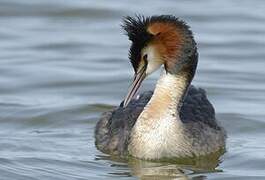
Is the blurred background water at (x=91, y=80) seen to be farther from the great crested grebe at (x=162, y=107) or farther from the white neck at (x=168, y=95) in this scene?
the white neck at (x=168, y=95)

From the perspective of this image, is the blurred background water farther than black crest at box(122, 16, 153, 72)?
Yes

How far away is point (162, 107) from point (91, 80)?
156 inches

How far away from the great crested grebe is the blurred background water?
218 millimetres

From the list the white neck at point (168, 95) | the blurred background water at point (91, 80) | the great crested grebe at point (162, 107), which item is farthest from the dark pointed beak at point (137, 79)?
the blurred background water at point (91, 80)

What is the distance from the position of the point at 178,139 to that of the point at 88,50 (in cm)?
615

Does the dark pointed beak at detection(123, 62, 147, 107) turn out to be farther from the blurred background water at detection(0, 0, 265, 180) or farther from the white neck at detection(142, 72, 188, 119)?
the blurred background water at detection(0, 0, 265, 180)

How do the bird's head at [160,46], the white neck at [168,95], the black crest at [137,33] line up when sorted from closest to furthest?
the black crest at [137,33] → the bird's head at [160,46] → the white neck at [168,95]

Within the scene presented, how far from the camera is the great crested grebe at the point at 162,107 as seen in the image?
1249 cm

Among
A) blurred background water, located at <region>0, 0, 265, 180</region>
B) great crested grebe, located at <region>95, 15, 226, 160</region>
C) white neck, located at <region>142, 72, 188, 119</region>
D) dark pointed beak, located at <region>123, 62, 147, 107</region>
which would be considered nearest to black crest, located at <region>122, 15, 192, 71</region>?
great crested grebe, located at <region>95, 15, 226, 160</region>

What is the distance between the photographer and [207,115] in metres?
13.7

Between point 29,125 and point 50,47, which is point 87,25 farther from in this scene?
point 29,125

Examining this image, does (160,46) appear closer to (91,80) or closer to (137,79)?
(137,79)

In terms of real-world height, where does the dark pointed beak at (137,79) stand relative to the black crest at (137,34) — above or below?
below

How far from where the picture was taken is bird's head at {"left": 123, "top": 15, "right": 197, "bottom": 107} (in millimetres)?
12438
